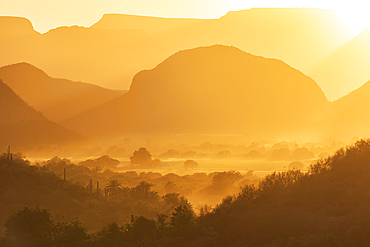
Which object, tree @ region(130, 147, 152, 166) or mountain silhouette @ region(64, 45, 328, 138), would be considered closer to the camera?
tree @ region(130, 147, 152, 166)

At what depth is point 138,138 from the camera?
172 meters

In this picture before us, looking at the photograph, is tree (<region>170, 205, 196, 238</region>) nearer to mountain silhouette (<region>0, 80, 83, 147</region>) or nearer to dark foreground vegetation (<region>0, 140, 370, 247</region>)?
dark foreground vegetation (<region>0, 140, 370, 247</region>)

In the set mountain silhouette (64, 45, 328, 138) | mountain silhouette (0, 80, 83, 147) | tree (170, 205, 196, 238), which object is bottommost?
tree (170, 205, 196, 238)

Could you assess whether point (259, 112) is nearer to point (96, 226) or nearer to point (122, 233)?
point (96, 226)

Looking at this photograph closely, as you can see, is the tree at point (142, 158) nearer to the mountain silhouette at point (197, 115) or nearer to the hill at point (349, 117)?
the mountain silhouette at point (197, 115)

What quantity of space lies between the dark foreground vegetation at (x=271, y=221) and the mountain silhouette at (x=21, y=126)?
10077 cm

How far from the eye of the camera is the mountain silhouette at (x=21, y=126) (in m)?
124

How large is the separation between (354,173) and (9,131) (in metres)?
110

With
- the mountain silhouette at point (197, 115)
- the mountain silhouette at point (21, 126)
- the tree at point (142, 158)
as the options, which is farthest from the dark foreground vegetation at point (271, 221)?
the mountain silhouette at point (197, 115)

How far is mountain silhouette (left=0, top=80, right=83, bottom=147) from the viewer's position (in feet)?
408

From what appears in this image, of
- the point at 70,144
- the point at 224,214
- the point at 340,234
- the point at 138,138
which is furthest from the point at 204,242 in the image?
the point at 138,138

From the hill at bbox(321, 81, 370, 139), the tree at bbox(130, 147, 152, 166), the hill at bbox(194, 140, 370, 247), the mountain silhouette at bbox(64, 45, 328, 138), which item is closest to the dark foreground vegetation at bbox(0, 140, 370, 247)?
the hill at bbox(194, 140, 370, 247)

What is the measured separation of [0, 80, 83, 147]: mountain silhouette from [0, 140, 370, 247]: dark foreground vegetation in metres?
101

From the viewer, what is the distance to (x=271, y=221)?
2275 cm
